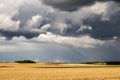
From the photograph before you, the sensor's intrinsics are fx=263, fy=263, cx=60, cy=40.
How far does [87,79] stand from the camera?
42.6 m

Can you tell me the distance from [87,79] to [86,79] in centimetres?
16

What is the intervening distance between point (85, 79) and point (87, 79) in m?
0.33

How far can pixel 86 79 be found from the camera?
42.7m

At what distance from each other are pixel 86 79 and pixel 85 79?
168 mm

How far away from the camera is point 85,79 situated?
140 feet
